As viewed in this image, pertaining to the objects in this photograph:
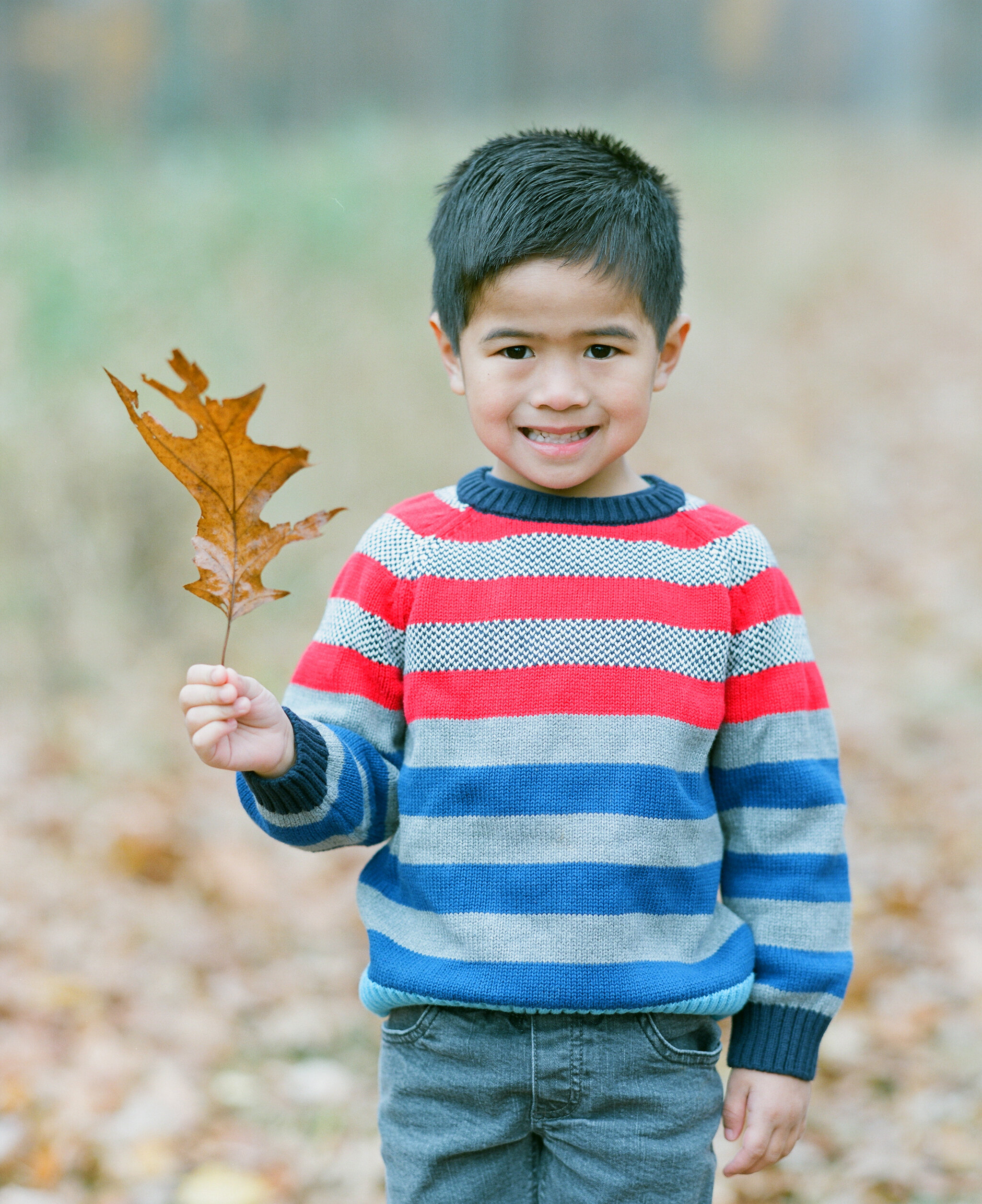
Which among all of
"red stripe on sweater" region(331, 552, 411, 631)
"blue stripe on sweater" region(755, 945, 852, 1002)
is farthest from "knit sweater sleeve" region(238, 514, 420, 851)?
"blue stripe on sweater" region(755, 945, 852, 1002)

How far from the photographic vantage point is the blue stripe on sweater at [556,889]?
1.54 meters

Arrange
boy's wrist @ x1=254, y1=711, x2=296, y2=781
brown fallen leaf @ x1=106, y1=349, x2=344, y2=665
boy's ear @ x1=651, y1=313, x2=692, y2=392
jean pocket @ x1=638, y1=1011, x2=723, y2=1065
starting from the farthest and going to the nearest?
boy's ear @ x1=651, y1=313, x2=692, y2=392, jean pocket @ x1=638, y1=1011, x2=723, y2=1065, boy's wrist @ x1=254, y1=711, x2=296, y2=781, brown fallen leaf @ x1=106, y1=349, x2=344, y2=665

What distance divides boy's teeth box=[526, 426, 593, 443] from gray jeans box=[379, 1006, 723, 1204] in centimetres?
72

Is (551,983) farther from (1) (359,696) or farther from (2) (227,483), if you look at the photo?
(2) (227,483)

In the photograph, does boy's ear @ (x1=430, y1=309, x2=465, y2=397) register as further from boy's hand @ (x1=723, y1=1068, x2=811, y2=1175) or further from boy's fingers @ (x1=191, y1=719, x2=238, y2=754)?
boy's hand @ (x1=723, y1=1068, x2=811, y2=1175)

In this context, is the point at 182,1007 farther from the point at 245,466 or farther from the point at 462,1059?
the point at 245,466

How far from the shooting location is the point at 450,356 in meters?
1.70

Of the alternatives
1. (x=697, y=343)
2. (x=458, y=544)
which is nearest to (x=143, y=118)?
(x=697, y=343)

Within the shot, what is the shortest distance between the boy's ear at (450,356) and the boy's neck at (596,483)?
4.5 inches

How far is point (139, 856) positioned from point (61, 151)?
4577 mm

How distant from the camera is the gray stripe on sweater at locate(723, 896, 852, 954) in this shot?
5.38 ft

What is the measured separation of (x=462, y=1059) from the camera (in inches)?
62.3

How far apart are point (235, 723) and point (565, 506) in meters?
0.52

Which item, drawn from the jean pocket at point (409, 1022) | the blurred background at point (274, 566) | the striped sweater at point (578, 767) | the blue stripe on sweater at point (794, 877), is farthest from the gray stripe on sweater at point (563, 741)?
the blurred background at point (274, 566)
